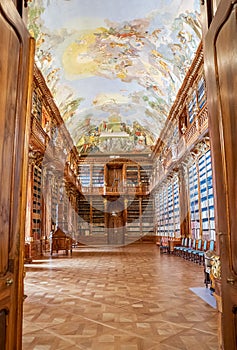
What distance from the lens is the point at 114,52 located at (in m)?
12.4

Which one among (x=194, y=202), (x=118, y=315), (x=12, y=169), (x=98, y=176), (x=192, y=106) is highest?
(x=192, y=106)

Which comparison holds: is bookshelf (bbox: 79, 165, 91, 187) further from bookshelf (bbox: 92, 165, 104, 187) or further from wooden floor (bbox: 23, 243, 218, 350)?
wooden floor (bbox: 23, 243, 218, 350)

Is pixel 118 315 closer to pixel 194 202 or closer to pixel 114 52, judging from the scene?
pixel 194 202

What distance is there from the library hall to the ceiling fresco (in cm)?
6

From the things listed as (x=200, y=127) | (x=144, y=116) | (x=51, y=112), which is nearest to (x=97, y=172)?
(x=144, y=116)

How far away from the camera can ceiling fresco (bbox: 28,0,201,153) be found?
956cm

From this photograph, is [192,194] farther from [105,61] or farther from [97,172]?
[97,172]

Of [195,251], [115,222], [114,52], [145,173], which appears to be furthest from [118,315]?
[145,173]

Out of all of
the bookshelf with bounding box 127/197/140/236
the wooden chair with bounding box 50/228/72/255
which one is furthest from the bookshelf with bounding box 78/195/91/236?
the wooden chair with bounding box 50/228/72/255

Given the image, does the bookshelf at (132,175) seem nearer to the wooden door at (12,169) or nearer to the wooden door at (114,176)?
the wooden door at (114,176)

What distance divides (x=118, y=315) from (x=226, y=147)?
2.73 metres

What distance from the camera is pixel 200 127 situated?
943 cm

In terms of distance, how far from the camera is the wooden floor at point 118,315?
280 cm

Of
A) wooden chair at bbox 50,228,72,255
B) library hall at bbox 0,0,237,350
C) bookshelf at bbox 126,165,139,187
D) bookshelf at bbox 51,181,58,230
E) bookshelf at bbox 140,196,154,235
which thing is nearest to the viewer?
library hall at bbox 0,0,237,350
